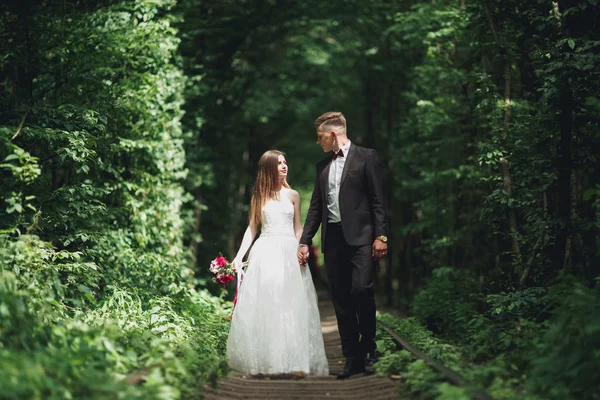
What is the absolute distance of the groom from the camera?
733cm

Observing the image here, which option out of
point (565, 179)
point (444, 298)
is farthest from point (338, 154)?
point (444, 298)

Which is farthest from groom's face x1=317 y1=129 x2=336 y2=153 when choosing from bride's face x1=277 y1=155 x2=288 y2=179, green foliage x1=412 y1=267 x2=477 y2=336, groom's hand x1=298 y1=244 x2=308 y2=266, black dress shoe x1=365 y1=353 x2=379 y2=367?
green foliage x1=412 y1=267 x2=477 y2=336

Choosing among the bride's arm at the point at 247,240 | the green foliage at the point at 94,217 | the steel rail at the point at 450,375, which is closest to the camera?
the steel rail at the point at 450,375

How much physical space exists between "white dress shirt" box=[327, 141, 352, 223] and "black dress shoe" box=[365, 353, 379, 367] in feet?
4.97

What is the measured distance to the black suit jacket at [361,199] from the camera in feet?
24.1

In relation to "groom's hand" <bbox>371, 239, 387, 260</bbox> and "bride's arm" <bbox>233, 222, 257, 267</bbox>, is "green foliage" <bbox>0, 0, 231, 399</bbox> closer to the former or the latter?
"bride's arm" <bbox>233, 222, 257, 267</bbox>

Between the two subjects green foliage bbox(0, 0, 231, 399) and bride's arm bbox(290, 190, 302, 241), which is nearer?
green foliage bbox(0, 0, 231, 399)

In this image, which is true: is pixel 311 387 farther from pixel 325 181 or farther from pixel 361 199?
pixel 325 181

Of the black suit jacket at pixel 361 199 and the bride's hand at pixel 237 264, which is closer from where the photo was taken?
the black suit jacket at pixel 361 199

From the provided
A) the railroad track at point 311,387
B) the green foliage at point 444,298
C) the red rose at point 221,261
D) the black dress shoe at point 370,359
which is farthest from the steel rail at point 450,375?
the green foliage at point 444,298

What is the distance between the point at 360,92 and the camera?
28469 millimetres

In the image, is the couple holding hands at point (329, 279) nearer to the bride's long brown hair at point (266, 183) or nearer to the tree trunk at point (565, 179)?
the bride's long brown hair at point (266, 183)

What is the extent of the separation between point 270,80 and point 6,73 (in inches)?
608

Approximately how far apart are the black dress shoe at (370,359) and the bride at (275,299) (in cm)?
44
